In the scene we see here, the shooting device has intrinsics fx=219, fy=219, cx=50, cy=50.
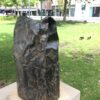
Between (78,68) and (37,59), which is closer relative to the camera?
(37,59)

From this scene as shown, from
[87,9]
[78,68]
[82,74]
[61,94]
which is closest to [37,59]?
[61,94]

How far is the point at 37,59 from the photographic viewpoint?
2.92 meters

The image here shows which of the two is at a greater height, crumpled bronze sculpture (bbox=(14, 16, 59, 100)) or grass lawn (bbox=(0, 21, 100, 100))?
crumpled bronze sculpture (bbox=(14, 16, 59, 100))

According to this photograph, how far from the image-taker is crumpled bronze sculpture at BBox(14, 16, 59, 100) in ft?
9.54

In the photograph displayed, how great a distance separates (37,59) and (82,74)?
3521 mm

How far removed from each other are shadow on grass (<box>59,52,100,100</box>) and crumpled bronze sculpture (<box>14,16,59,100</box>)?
2.09 m

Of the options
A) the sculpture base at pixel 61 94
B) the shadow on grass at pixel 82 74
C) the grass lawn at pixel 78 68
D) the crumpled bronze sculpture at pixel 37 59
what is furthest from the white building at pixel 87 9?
the crumpled bronze sculpture at pixel 37 59

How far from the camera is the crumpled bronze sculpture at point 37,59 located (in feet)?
9.54

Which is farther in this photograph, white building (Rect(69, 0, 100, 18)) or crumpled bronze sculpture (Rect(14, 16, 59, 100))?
white building (Rect(69, 0, 100, 18))

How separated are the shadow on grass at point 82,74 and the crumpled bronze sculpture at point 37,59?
209cm

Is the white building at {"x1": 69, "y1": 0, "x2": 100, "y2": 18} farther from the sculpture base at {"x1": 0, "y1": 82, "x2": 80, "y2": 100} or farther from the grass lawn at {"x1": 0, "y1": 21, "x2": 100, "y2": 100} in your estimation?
the sculpture base at {"x1": 0, "y1": 82, "x2": 80, "y2": 100}

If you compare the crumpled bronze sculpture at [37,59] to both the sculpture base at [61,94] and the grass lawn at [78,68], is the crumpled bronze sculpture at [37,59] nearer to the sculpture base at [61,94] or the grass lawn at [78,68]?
the sculpture base at [61,94]

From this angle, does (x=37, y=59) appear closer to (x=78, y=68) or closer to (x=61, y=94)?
(x=61, y=94)

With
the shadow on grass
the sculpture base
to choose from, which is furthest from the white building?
the sculpture base
